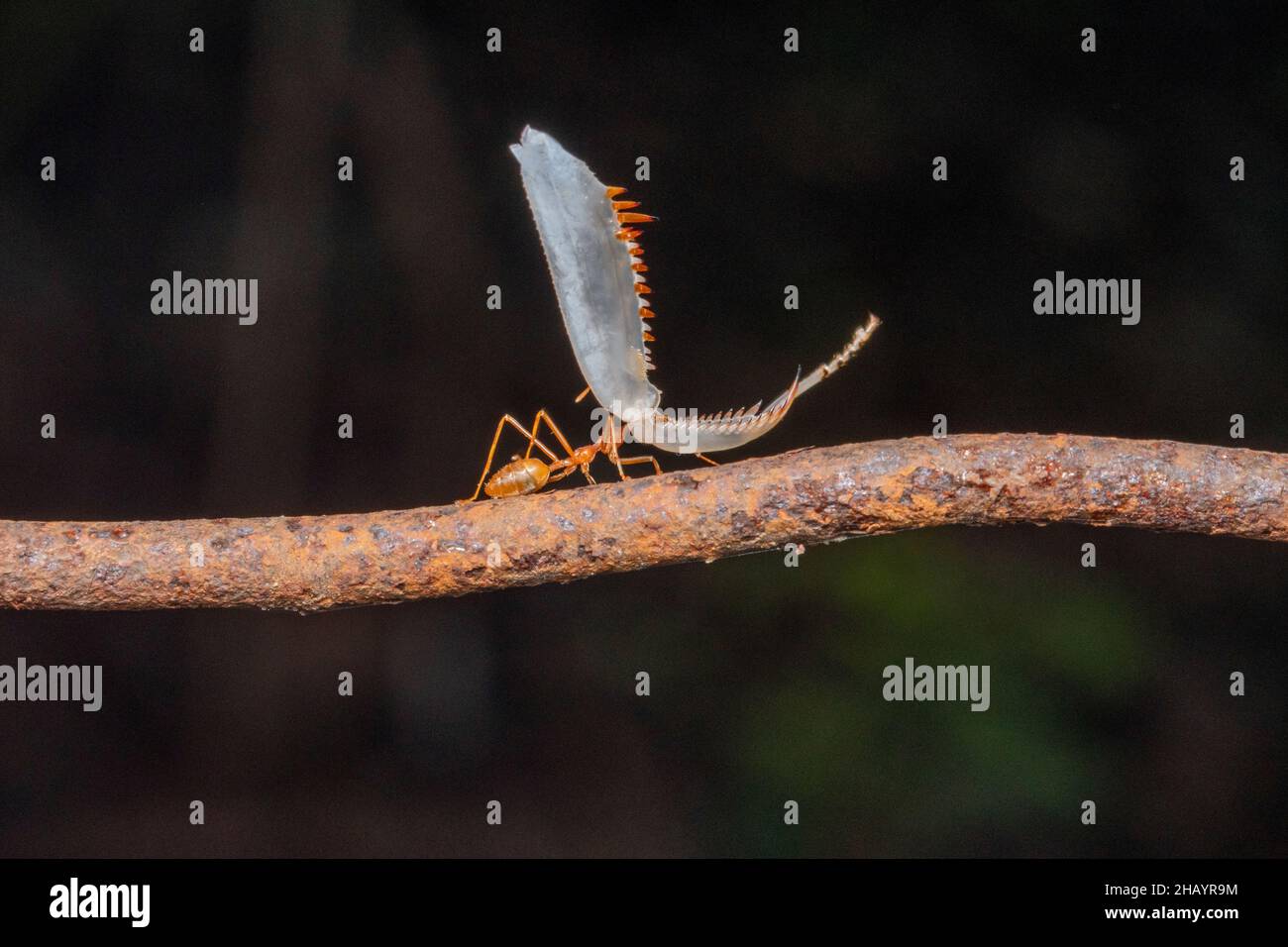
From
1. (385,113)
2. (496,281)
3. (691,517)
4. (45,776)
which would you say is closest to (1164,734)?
(691,517)

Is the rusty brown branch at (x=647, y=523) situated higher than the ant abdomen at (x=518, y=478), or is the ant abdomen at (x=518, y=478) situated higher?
the ant abdomen at (x=518, y=478)

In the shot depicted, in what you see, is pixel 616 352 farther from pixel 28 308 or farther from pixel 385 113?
pixel 28 308

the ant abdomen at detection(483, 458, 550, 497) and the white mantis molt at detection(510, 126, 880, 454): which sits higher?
the white mantis molt at detection(510, 126, 880, 454)

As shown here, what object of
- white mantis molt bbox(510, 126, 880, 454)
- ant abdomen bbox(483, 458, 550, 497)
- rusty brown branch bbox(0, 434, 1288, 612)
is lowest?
rusty brown branch bbox(0, 434, 1288, 612)

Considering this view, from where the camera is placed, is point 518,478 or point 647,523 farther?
point 518,478

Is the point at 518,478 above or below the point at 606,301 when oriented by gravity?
below
